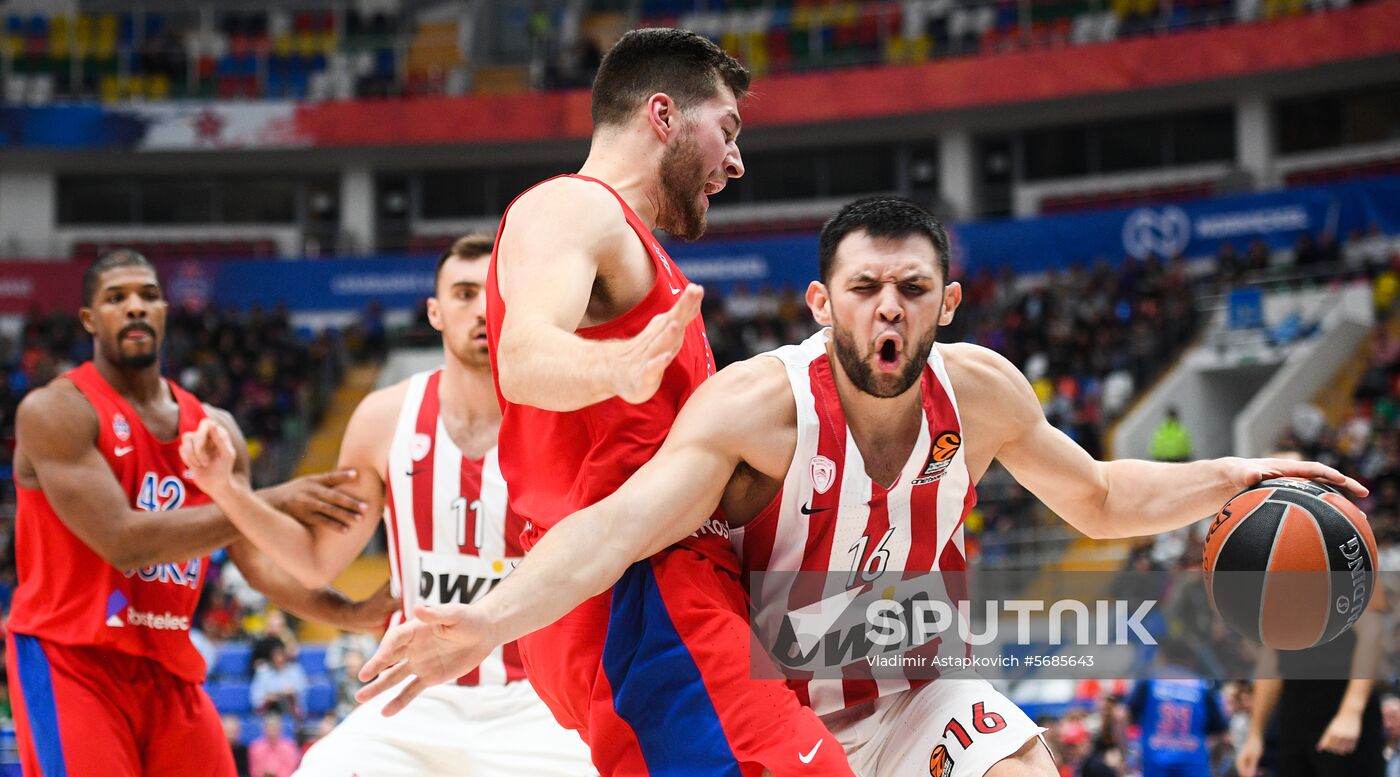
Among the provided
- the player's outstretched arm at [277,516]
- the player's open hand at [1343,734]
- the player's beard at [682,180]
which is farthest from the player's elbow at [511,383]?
the player's open hand at [1343,734]

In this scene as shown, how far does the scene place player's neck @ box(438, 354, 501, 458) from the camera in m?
5.28

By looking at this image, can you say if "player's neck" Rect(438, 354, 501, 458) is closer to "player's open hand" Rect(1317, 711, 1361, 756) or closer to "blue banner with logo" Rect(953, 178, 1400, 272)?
"player's open hand" Rect(1317, 711, 1361, 756)

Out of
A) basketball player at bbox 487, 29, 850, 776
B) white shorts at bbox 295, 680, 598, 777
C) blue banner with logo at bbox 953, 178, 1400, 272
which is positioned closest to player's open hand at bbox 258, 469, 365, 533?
white shorts at bbox 295, 680, 598, 777

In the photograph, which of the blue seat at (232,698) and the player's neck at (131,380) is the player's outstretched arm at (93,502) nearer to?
the player's neck at (131,380)

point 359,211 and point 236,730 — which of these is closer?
point 236,730

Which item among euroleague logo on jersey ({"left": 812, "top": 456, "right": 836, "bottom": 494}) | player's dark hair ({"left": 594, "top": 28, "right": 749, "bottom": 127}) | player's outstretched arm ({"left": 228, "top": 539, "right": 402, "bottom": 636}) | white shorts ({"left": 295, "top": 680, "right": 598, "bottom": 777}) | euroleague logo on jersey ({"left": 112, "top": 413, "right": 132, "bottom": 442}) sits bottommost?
white shorts ({"left": 295, "top": 680, "right": 598, "bottom": 777})

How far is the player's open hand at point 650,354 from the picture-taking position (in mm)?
2957

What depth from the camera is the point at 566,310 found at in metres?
3.26

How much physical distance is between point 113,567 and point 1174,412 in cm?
1557

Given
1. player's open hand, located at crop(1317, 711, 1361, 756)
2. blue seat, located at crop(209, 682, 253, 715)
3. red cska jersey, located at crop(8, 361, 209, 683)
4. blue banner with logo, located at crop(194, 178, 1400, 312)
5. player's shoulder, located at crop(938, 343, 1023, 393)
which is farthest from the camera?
blue banner with logo, located at crop(194, 178, 1400, 312)

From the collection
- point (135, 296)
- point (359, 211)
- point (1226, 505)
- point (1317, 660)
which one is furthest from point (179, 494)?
point (359, 211)

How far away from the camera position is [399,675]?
9.83 ft

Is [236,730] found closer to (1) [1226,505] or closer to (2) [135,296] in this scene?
(2) [135,296]

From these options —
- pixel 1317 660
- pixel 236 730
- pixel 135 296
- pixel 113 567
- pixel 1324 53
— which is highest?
pixel 1324 53
